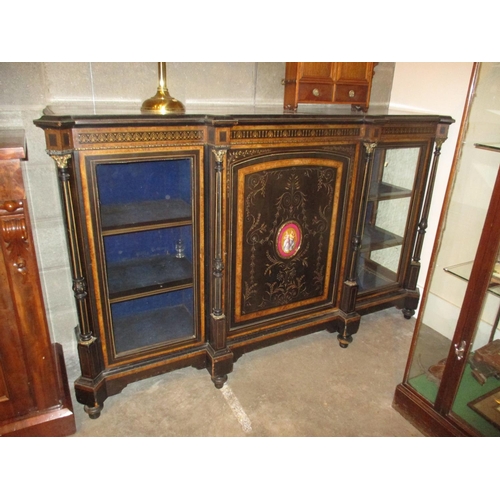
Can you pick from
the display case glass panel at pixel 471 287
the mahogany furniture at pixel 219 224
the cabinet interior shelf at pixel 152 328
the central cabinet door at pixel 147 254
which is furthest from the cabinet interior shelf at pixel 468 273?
the cabinet interior shelf at pixel 152 328

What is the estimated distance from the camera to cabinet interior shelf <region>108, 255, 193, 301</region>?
1998mm

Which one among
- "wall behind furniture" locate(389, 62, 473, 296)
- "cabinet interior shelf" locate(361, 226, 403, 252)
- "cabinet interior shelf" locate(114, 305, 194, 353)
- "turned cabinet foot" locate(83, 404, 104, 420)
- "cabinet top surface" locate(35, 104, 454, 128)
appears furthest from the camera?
"cabinet interior shelf" locate(361, 226, 403, 252)

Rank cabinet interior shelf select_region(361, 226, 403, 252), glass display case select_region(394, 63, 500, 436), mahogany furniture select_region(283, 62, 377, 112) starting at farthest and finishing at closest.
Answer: cabinet interior shelf select_region(361, 226, 403, 252)
mahogany furniture select_region(283, 62, 377, 112)
glass display case select_region(394, 63, 500, 436)

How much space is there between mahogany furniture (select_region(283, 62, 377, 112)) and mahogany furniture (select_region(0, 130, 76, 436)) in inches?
55.7

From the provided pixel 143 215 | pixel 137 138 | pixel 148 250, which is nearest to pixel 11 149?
pixel 137 138

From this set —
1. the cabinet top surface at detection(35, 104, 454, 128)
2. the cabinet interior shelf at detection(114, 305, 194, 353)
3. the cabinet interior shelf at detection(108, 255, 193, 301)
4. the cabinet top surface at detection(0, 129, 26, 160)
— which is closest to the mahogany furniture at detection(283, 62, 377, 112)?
the cabinet top surface at detection(35, 104, 454, 128)

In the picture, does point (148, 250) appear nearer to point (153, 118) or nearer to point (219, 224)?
point (219, 224)

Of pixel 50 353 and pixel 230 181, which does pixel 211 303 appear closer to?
pixel 230 181

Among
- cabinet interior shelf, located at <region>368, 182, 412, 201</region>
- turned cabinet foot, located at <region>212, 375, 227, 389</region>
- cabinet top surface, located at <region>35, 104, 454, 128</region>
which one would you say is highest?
cabinet top surface, located at <region>35, 104, 454, 128</region>

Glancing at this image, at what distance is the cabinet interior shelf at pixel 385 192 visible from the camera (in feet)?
8.45

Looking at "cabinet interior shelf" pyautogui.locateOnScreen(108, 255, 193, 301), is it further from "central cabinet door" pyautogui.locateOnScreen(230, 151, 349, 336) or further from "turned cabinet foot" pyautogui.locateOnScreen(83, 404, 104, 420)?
"turned cabinet foot" pyautogui.locateOnScreen(83, 404, 104, 420)

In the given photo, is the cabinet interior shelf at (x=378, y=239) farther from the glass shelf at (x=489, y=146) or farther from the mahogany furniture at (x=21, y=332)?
the mahogany furniture at (x=21, y=332)

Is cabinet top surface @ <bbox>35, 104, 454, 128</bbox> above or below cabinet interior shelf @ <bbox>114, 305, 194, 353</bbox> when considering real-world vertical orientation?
above

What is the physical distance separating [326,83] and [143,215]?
130cm
